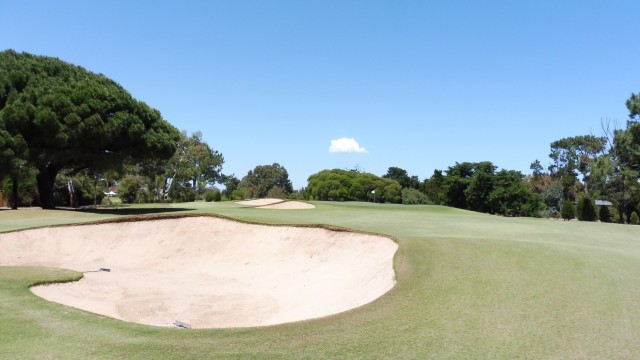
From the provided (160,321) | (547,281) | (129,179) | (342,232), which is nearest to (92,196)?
(129,179)

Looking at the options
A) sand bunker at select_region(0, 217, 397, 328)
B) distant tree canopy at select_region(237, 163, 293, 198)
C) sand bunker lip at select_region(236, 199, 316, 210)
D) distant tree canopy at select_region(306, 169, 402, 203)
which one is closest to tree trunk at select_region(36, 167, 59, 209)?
sand bunker lip at select_region(236, 199, 316, 210)

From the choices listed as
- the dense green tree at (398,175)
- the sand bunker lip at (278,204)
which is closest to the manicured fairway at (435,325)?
the sand bunker lip at (278,204)

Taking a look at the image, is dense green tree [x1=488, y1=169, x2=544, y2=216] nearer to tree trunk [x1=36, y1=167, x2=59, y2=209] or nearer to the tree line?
the tree line

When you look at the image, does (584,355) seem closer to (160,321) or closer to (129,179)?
(160,321)

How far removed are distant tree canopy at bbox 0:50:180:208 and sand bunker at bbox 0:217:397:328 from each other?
36.6 ft

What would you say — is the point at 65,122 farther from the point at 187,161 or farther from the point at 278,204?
the point at 187,161

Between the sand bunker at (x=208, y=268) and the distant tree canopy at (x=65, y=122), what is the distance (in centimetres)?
1115

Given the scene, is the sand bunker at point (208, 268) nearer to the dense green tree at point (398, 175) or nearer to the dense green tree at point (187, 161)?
the dense green tree at point (187, 161)

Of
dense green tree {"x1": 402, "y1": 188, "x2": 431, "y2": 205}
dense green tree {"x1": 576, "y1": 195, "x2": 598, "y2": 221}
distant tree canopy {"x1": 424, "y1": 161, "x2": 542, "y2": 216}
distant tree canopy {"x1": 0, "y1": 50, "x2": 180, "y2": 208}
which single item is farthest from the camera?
dense green tree {"x1": 402, "y1": 188, "x2": 431, "y2": 205}

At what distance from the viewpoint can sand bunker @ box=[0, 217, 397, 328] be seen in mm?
11711

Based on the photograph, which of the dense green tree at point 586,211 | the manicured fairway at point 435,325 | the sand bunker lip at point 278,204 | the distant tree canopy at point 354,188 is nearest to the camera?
the manicured fairway at point 435,325

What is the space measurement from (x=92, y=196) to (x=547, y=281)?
56.6 m

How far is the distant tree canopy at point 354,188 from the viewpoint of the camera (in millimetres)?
81562

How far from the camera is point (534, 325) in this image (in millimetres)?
7375
